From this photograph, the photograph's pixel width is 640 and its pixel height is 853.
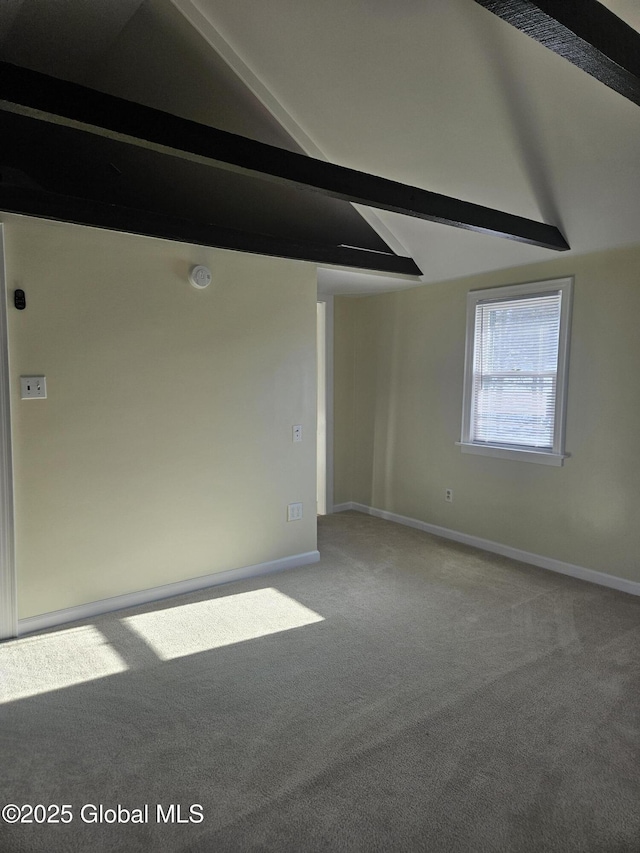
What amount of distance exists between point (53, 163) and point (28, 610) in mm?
2416

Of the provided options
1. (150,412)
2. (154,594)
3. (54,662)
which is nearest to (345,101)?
(150,412)

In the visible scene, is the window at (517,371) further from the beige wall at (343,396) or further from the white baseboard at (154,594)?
the white baseboard at (154,594)

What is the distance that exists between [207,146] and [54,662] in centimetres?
251

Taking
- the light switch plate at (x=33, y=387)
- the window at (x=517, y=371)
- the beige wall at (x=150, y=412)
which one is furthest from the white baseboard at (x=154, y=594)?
the window at (x=517, y=371)

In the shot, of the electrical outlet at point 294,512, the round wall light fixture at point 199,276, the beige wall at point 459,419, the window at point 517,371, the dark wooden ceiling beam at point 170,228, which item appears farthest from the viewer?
the electrical outlet at point 294,512

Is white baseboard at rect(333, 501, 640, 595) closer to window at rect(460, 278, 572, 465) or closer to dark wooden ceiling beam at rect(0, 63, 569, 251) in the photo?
window at rect(460, 278, 572, 465)

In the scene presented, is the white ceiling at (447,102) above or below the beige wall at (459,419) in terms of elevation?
above

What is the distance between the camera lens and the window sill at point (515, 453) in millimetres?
3891

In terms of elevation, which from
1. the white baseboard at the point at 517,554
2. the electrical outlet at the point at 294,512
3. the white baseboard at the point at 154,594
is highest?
the electrical outlet at the point at 294,512

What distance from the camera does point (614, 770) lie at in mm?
1954

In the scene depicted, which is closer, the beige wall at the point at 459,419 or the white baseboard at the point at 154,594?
the white baseboard at the point at 154,594

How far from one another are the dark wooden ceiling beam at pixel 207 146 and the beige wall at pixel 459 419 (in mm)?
1050

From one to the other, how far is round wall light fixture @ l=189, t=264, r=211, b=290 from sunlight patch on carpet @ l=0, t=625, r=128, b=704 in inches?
83.5

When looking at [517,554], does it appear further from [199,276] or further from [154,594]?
[199,276]
